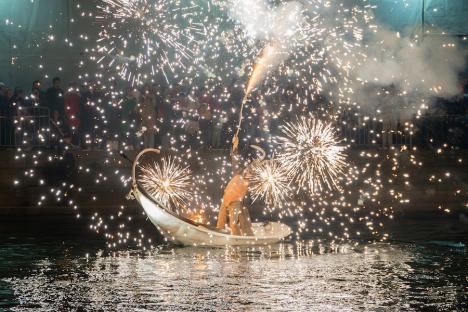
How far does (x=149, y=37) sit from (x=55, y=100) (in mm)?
3600

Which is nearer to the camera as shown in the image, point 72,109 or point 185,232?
point 185,232

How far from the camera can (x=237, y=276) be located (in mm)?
16234

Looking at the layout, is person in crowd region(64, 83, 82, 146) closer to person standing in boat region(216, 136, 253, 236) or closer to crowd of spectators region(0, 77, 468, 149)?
crowd of spectators region(0, 77, 468, 149)

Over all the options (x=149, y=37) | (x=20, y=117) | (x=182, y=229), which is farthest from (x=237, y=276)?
(x=149, y=37)

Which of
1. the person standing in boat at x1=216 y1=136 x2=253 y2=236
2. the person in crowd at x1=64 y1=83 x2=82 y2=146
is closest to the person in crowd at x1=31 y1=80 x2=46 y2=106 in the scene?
the person in crowd at x1=64 y1=83 x2=82 y2=146

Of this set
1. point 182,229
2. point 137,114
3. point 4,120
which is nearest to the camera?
point 182,229

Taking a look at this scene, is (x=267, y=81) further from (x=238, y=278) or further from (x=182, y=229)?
(x=238, y=278)

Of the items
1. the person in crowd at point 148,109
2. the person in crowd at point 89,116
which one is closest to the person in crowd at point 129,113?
the person in crowd at point 148,109

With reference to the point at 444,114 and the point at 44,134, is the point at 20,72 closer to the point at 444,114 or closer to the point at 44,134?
the point at 44,134

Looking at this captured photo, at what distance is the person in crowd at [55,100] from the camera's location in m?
27.6

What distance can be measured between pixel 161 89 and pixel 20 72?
6.72m

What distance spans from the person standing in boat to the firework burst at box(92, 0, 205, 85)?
4.74 metres

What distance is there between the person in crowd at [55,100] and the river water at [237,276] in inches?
252

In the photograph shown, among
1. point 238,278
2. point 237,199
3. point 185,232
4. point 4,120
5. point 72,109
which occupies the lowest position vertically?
point 238,278
